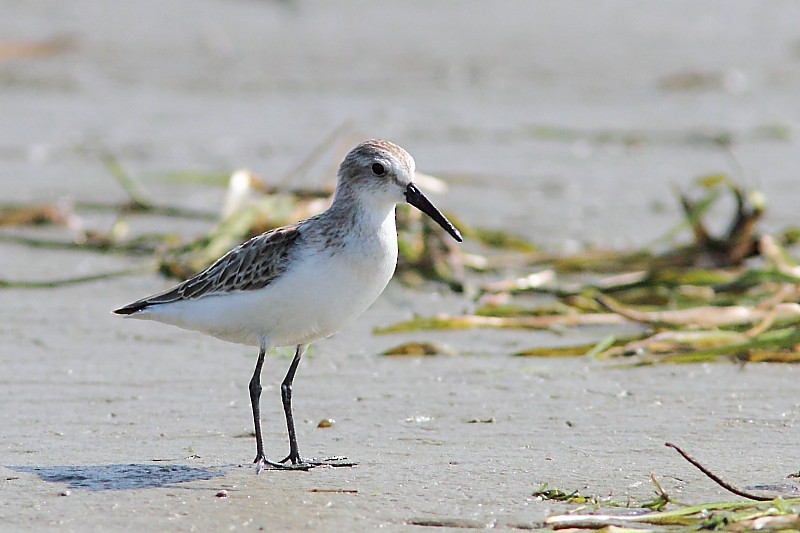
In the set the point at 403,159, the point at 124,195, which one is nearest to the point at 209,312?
the point at 403,159

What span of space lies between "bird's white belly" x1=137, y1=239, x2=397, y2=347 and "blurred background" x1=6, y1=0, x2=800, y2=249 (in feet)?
13.6

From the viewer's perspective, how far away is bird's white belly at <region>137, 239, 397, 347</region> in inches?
183

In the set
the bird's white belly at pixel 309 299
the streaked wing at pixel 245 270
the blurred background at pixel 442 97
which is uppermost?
the blurred background at pixel 442 97

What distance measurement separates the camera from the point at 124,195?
9.55 metres

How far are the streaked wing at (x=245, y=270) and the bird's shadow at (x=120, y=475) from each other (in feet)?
2.45

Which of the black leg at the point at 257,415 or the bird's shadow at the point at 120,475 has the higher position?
the black leg at the point at 257,415

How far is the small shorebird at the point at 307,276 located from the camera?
4.67 metres

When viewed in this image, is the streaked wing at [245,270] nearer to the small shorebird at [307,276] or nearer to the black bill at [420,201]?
the small shorebird at [307,276]

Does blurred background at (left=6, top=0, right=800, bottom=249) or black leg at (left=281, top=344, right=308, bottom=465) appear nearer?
black leg at (left=281, top=344, right=308, bottom=465)

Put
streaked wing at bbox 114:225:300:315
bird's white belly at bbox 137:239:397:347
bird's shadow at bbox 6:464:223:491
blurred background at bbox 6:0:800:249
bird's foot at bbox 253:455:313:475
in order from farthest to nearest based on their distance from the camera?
blurred background at bbox 6:0:800:249 → streaked wing at bbox 114:225:300:315 → bird's white belly at bbox 137:239:397:347 → bird's foot at bbox 253:455:313:475 → bird's shadow at bbox 6:464:223:491

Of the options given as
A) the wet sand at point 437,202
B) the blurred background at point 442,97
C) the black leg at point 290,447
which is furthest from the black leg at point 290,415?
the blurred background at point 442,97

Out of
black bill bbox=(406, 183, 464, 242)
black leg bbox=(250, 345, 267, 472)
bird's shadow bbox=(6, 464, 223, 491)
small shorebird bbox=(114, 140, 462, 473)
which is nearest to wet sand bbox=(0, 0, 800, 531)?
bird's shadow bbox=(6, 464, 223, 491)

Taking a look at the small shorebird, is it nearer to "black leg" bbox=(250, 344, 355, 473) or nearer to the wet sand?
"black leg" bbox=(250, 344, 355, 473)

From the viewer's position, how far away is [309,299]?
4.64 meters
